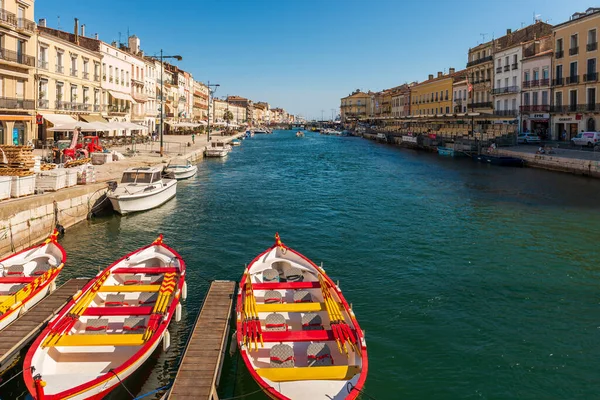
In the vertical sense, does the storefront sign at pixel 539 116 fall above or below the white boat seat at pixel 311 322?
above

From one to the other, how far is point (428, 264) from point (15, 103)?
3054 centimetres

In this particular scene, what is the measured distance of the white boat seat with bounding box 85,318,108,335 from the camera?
960 centimetres

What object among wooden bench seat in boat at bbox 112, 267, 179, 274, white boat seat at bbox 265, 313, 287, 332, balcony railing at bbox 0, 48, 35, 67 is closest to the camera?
white boat seat at bbox 265, 313, 287, 332

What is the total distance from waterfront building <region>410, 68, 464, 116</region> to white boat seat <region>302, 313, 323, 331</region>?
76949 millimetres

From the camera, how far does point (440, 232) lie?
20.7 m

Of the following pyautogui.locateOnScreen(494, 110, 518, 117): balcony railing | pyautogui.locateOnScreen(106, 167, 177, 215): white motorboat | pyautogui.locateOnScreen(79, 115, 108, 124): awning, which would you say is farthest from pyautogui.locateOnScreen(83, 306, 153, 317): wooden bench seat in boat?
pyautogui.locateOnScreen(494, 110, 518, 117): balcony railing

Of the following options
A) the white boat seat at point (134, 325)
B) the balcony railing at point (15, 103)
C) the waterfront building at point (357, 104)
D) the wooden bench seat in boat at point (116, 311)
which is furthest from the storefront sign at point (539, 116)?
the waterfront building at point (357, 104)

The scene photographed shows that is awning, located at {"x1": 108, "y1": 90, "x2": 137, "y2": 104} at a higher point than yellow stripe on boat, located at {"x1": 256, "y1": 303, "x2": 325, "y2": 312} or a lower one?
higher

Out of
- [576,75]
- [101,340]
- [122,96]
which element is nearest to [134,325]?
[101,340]

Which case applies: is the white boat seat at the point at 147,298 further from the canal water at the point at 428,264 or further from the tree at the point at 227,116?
the tree at the point at 227,116

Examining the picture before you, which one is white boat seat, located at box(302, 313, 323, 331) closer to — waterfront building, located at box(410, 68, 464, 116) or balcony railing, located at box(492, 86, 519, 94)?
balcony railing, located at box(492, 86, 519, 94)

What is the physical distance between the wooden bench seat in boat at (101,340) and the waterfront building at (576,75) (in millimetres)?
48968

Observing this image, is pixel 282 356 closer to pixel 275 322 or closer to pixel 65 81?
pixel 275 322

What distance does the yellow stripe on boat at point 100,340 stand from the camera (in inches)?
342
